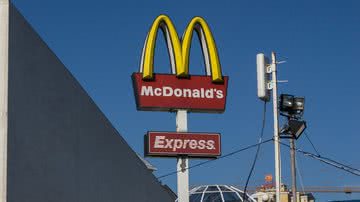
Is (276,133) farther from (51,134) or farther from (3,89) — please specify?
(3,89)

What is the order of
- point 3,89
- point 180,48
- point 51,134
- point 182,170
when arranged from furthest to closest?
point 182,170, point 180,48, point 51,134, point 3,89

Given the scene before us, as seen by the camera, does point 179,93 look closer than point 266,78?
No

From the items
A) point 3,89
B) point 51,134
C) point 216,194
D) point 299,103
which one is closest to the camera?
point 3,89

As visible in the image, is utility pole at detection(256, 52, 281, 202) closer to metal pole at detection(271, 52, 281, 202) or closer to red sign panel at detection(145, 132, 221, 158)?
metal pole at detection(271, 52, 281, 202)

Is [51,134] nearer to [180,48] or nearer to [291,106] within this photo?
[291,106]

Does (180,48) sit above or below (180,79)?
above

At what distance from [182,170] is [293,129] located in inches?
284

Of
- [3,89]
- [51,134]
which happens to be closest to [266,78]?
[51,134]

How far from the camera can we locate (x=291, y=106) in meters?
25.7

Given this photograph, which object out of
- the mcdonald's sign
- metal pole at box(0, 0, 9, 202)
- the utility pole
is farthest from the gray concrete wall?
the mcdonald's sign

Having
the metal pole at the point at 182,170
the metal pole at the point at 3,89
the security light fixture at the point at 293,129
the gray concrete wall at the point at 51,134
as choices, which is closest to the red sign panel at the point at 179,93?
the metal pole at the point at 182,170

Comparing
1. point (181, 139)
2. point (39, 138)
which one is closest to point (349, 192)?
point (181, 139)

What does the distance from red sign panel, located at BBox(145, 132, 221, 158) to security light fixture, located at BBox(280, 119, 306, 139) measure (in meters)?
6.17

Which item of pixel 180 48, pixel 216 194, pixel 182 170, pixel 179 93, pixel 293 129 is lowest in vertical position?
pixel 216 194
